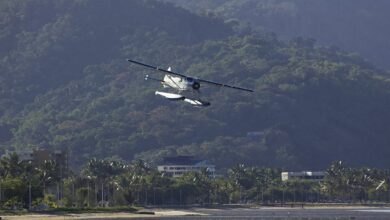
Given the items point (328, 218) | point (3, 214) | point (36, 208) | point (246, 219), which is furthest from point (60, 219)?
point (328, 218)

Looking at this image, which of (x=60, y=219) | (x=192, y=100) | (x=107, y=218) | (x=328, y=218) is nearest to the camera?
(x=192, y=100)

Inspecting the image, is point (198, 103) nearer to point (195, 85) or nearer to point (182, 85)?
point (195, 85)

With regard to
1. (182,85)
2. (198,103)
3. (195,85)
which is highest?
(182,85)

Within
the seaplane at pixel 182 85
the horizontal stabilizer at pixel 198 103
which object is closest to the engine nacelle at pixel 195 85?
the seaplane at pixel 182 85

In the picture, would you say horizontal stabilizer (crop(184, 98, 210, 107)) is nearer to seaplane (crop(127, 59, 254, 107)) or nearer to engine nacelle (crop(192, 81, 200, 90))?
seaplane (crop(127, 59, 254, 107))

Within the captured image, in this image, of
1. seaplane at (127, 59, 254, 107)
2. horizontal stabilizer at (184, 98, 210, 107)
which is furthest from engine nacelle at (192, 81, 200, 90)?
horizontal stabilizer at (184, 98, 210, 107)

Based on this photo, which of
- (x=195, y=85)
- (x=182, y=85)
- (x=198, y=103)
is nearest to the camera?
(x=198, y=103)

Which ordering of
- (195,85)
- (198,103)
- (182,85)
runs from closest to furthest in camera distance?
(198,103)
(195,85)
(182,85)

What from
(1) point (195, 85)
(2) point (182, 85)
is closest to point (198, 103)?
(1) point (195, 85)

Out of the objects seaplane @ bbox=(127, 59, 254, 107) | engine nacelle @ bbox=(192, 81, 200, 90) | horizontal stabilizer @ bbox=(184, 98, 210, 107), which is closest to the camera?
horizontal stabilizer @ bbox=(184, 98, 210, 107)

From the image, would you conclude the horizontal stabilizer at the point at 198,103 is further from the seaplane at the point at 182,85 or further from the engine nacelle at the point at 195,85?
the engine nacelle at the point at 195,85

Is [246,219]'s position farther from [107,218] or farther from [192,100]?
[192,100]
